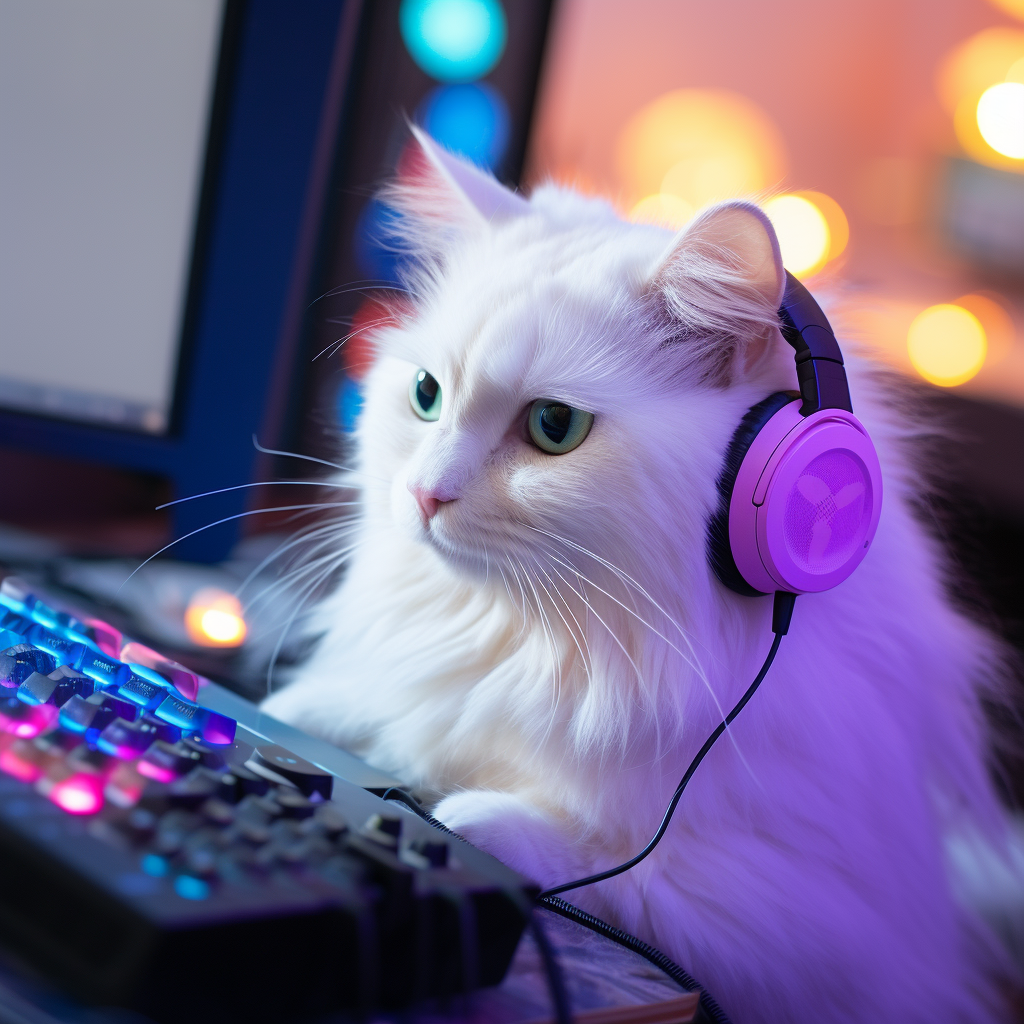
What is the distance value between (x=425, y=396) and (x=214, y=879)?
1.30 feet

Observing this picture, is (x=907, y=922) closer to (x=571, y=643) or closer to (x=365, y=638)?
(x=571, y=643)

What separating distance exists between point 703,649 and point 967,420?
166cm

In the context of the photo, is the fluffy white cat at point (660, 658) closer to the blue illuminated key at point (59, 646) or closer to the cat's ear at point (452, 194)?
the cat's ear at point (452, 194)

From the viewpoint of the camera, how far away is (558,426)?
557 millimetres

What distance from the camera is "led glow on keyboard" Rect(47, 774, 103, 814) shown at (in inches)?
13.5

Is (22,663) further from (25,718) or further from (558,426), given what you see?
(558,426)

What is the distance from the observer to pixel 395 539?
683mm

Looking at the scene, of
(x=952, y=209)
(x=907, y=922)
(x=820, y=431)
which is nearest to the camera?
(x=820, y=431)

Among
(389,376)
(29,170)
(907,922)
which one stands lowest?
(907,922)

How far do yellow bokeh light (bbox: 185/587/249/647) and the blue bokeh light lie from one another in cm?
95

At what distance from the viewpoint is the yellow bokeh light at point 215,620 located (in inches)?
32.8

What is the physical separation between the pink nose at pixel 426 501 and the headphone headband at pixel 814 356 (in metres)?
0.23

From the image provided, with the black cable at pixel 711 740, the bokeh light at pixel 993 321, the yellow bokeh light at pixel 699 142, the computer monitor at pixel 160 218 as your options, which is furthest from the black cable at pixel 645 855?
the yellow bokeh light at pixel 699 142

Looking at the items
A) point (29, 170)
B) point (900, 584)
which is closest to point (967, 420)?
point (900, 584)
